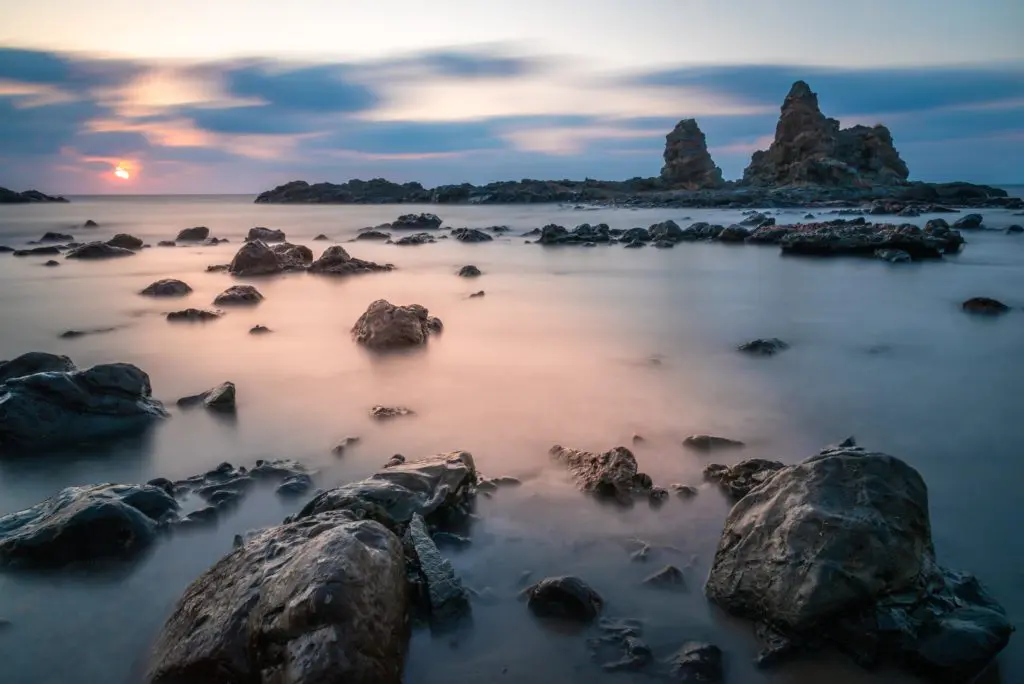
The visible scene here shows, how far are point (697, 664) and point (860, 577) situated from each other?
72 centimetres

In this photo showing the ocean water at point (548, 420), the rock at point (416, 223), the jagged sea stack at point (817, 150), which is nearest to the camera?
the ocean water at point (548, 420)

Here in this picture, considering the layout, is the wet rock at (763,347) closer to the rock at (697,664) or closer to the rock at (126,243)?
the rock at (697,664)

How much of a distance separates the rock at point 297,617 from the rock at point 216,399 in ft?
9.63

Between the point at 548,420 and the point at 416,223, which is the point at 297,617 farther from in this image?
the point at 416,223

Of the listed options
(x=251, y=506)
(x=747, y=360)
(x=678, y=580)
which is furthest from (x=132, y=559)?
(x=747, y=360)

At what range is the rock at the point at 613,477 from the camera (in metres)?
3.94

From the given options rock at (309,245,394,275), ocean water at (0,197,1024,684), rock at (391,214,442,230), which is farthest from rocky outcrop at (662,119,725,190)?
ocean water at (0,197,1024,684)

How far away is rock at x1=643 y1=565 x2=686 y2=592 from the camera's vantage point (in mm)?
3084

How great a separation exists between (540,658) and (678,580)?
0.80 metres

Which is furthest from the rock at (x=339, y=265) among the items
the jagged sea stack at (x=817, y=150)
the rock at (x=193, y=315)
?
the jagged sea stack at (x=817, y=150)

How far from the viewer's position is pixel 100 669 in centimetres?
263

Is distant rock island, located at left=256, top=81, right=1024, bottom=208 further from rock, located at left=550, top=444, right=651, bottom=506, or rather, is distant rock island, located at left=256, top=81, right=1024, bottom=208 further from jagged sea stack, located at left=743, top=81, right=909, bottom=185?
rock, located at left=550, top=444, right=651, bottom=506

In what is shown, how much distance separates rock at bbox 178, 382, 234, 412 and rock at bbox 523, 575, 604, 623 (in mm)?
3583

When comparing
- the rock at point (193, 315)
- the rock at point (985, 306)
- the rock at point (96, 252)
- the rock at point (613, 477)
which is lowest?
the rock at point (985, 306)
